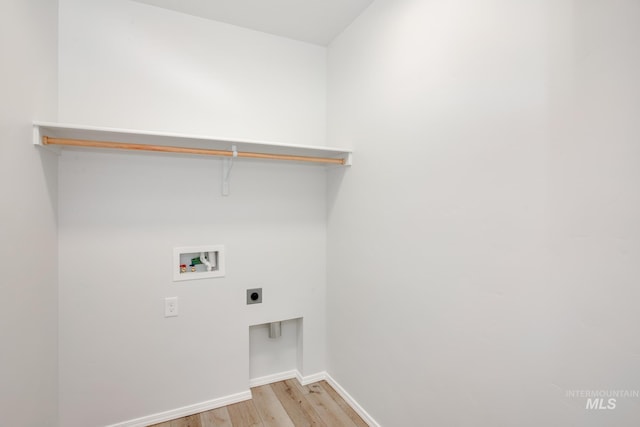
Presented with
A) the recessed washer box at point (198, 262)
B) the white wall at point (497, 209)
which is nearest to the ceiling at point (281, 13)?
the white wall at point (497, 209)

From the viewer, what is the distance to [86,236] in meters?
1.70

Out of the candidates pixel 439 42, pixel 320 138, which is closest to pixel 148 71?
pixel 320 138

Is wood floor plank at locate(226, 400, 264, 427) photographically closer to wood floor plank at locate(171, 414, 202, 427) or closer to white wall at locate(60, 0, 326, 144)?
wood floor plank at locate(171, 414, 202, 427)

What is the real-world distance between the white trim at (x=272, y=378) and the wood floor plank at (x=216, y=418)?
0.27 m

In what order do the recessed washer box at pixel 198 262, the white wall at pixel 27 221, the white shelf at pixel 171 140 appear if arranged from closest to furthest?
the white wall at pixel 27 221
the white shelf at pixel 171 140
the recessed washer box at pixel 198 262

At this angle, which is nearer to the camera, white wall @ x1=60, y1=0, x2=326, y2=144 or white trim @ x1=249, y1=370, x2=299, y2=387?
white wall @ x1=60, y1=0, x2=326, y2=144

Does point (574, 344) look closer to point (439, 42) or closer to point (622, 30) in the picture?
point (622, 30)

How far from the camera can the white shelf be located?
141 centimetres

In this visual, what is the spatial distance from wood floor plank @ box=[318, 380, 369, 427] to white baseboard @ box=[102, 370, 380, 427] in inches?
0.7

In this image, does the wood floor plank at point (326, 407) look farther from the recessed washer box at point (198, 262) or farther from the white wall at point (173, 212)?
the recessed washer box at point (198, 262)

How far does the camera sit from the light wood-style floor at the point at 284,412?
1877 mm

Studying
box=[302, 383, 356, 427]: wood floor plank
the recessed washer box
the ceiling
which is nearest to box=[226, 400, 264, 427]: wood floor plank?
box=[302, 383, 356, 427]: wood floor plank

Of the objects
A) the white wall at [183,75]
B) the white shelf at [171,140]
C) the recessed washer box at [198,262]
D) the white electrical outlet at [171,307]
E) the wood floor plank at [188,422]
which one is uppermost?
the white wall at [183,75]

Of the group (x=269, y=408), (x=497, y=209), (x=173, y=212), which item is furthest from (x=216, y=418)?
(x=497, y=209)
